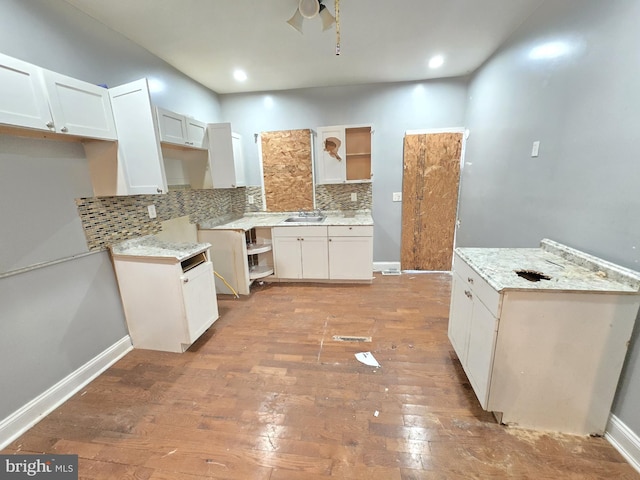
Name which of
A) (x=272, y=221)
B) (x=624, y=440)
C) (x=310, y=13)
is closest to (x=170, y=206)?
(x=272, y=221)

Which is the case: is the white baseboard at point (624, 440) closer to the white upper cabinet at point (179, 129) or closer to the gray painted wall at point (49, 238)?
the gray painted wall at point (49, 238)

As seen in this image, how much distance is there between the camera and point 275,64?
2.80m

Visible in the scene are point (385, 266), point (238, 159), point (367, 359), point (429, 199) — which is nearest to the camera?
point (367, 359)

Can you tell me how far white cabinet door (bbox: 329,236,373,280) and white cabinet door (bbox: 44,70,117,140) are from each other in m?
2.44

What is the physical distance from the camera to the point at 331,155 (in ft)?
11.3

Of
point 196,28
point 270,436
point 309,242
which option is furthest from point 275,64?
point 270,436

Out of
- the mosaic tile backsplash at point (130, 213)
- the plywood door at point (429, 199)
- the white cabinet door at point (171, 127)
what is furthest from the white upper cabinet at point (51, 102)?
the plywood door at point (429, 199)

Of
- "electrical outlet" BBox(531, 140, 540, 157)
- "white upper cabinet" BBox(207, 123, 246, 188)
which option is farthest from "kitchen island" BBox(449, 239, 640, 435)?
→ "white upper cabinet" BBox(207, 123, 246, 188)

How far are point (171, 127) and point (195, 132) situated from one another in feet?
1.37

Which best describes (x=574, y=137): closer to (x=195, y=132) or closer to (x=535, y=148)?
(x=535, y=148)

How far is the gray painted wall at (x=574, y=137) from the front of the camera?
1.28 m

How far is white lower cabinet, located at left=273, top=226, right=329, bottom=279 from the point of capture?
3366 millimetres

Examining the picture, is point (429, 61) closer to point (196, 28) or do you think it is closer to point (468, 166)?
point (468, 166)

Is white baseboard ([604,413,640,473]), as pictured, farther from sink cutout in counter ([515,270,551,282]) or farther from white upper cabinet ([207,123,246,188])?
white upper cabinet ([207,123,246,188])
